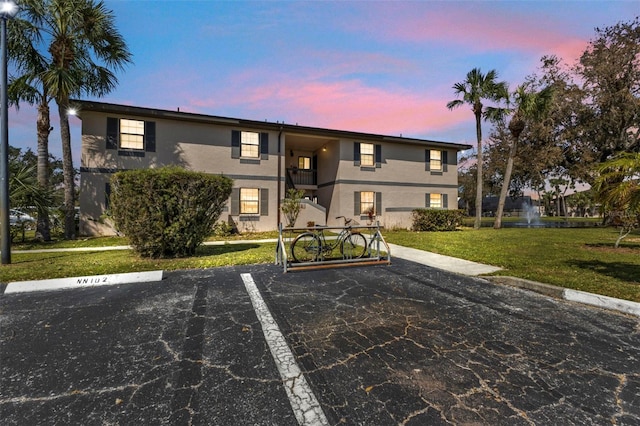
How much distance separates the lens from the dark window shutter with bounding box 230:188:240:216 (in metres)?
16.5

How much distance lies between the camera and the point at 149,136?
1528 cm

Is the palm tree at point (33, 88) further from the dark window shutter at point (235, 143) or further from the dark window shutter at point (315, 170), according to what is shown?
the dark window shutter at point (315, 170)

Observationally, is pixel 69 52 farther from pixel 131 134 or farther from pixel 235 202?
pixel 235 202

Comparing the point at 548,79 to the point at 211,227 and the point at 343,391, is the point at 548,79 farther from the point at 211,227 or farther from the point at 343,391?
the point at 343,391

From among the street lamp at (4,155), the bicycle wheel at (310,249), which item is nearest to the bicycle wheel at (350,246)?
the bicycle wheel at (310,249)

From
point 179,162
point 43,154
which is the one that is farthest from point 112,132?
point 179,162

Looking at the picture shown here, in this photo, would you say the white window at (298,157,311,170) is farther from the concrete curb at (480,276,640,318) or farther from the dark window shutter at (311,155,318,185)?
the concrete curb at (480,276,640,318)

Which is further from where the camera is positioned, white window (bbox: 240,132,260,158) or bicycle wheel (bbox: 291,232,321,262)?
white window (bbox: 240,132,260,158)

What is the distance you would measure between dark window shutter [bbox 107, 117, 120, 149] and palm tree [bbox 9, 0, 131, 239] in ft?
4.19

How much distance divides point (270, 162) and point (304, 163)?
18.2 ft

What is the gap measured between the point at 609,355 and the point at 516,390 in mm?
1526

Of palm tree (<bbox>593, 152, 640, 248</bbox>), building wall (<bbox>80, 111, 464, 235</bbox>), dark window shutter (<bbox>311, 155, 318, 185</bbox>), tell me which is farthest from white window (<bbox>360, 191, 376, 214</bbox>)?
palm tree (<bbox>593, 152, 640, 248</bbox>)

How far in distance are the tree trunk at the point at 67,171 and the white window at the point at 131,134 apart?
7.63 ft

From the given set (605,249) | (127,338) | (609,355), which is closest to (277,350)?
(127,338)
